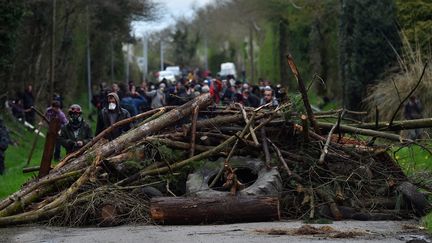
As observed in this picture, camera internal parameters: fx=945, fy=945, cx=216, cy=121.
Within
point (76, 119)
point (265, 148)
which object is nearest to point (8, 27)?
point (76, 119)

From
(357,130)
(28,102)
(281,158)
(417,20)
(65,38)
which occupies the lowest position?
(28,102)

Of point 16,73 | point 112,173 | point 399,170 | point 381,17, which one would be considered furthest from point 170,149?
point 16,73

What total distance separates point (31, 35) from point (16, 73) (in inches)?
79.1

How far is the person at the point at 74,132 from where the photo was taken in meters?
18.0

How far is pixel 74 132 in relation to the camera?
59.5 feet

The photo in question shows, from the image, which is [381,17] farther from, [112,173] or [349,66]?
[112,173]

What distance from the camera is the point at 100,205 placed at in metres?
13.8

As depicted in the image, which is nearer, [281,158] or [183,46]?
[281,158]

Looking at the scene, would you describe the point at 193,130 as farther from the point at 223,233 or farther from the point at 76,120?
the point at 76,120

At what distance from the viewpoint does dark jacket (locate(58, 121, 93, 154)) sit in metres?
18.0

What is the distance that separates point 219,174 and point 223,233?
7.84 ft

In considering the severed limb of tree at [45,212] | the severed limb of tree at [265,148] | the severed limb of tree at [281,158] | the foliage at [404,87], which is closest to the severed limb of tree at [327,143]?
the severed limb of tree at [281,158]

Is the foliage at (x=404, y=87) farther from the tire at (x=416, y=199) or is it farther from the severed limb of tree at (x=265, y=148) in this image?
the tire at (x=416, y=199)

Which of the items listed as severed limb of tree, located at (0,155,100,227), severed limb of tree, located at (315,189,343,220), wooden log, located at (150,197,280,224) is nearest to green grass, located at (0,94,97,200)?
severed limb of tree, located at (0,155,100,227)
